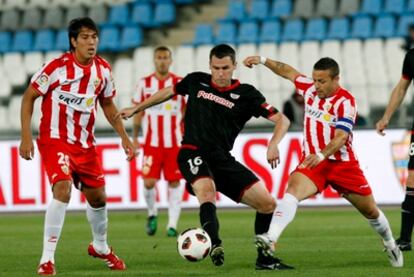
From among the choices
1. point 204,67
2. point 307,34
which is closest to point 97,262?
point 204,67

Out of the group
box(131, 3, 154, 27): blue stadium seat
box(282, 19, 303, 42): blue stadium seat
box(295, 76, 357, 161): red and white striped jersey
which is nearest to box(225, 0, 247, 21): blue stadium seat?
box(282, 19, 303, 42): blue stadium seat

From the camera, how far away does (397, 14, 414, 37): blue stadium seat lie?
22.5 meters

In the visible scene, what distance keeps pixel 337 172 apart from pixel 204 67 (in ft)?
42.1

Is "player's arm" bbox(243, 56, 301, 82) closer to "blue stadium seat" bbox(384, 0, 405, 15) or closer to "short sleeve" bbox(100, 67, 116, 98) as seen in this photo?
"short sleeve" bbox(100, 67, 116, 98)

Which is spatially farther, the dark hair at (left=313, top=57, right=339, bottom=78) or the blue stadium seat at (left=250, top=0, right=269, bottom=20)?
the blue stadium seat at (left=250, top=0, right=269, bottom=20)

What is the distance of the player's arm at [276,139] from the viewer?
357 inches

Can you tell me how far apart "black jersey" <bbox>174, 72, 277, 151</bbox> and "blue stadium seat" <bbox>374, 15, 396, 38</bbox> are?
44.0 ft

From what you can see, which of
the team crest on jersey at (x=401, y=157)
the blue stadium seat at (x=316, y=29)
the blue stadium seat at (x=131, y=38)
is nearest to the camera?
the team crest on jersey at (x=401, y=157)

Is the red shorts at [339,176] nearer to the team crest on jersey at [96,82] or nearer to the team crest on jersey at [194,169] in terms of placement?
the team crest on jersey at [194,169]

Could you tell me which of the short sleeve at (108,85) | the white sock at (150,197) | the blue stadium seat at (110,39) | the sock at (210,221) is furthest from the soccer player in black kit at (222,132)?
the blue stadium seat at (110,39)

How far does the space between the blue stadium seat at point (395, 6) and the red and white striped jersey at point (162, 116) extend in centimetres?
972

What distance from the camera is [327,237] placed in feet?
42.7

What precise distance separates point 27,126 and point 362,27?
1470 cm

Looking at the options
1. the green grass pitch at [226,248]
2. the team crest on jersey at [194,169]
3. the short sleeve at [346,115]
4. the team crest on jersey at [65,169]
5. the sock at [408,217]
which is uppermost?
the short sleeve at [346,115]
